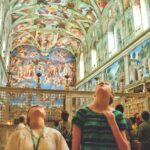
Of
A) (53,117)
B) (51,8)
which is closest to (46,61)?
(51,8)

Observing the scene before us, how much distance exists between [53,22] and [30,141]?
26.4 metres

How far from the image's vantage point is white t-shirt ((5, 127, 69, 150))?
231 cm

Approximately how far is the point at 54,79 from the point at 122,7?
16161 mm

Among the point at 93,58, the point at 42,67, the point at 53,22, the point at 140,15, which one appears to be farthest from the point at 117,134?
the point at 42,67

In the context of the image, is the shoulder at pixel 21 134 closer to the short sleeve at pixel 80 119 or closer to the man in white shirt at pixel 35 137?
the man in white shirt at pixel 35 137

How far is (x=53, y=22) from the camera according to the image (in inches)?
1091

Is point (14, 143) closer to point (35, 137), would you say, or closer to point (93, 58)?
point (35, 137)

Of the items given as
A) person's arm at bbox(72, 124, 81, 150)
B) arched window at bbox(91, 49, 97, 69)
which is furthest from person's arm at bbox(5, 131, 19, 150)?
arched window at bbox(91, 49, 97, 69)

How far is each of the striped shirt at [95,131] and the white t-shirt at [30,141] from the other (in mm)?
511

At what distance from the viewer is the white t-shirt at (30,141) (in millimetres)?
2314

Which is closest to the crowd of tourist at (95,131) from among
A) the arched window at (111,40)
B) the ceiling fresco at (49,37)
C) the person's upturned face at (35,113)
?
the person's upturned face at (35,113)

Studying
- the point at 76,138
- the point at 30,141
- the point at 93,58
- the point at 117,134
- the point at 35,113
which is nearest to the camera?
the point at 117,134

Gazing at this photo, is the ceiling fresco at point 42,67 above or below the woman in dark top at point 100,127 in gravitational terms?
above

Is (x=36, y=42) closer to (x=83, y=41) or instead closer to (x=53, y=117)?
(x=83, y=41)
